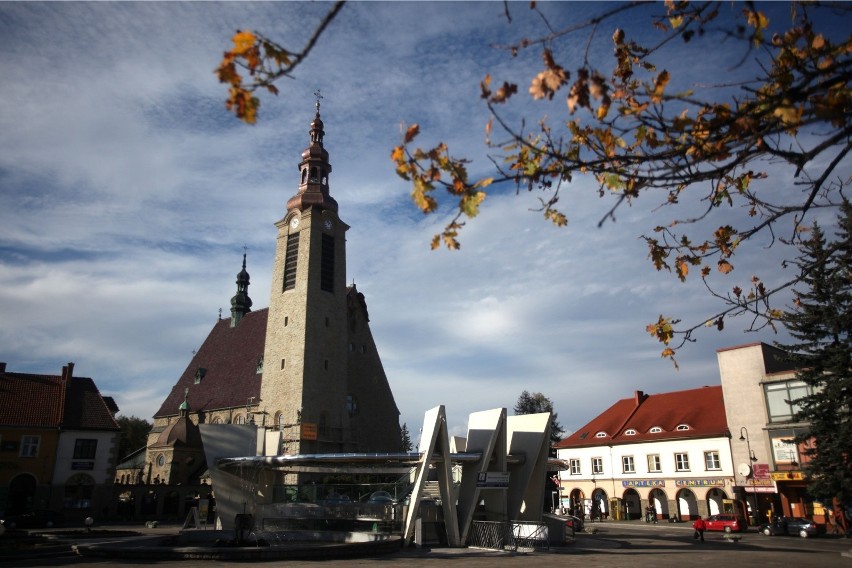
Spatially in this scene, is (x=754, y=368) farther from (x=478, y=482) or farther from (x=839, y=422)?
(x=478, y=482)

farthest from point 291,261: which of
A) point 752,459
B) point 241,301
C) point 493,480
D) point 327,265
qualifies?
point 752,459

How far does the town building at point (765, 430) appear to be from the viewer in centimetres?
3425

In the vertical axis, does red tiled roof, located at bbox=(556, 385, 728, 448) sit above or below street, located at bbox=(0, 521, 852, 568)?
above

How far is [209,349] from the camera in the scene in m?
60.3

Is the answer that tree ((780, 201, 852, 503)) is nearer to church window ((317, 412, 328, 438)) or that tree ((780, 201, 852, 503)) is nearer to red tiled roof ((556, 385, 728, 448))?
red tiled roof ((556, 385, 728, 448))

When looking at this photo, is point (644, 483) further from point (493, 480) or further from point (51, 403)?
point (51, 403)

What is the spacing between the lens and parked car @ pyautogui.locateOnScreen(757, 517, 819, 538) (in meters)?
28.8

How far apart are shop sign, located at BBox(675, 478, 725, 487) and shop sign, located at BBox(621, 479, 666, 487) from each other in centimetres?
116

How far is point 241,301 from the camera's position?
205ft

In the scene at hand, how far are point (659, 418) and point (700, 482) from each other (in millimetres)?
5946

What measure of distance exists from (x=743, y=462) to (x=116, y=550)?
33776 millimetres

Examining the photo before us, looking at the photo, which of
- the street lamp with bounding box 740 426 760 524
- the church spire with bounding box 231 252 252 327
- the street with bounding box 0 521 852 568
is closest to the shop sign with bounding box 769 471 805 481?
the street lamp with bounding box 740 426 760 524

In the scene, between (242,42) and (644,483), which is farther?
(644,483)

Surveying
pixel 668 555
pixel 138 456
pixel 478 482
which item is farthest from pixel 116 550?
pixel 138 456
